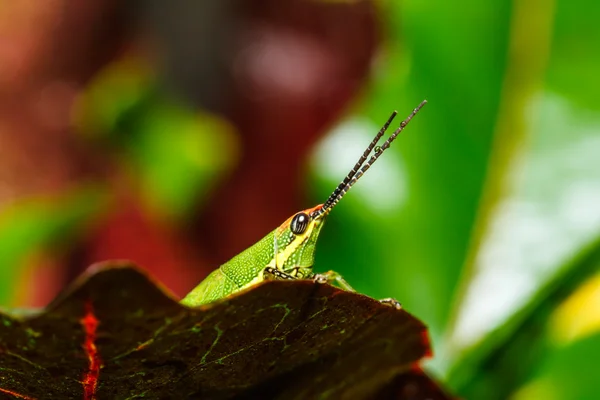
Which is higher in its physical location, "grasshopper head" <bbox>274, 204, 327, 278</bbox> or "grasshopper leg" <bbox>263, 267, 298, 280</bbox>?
"grasshopper head" <bbox>274, 204, 327, 278</bbox>

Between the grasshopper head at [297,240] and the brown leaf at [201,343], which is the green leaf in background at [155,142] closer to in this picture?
the grasshopper head at [297,240]

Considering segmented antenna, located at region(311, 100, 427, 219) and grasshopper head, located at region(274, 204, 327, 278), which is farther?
grasshopper head, located at region(274, 204, 327, 278)

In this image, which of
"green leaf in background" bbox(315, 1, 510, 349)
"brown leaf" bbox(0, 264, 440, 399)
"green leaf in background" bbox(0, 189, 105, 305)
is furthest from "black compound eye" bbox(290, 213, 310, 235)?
"green leaf in background" bbox(0, 189, 105, 305)

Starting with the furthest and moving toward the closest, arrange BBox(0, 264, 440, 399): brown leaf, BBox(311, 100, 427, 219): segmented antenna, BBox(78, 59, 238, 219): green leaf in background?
BBox(78, 59, 238, 219): green leaf in background → BBox(311, 100, 427, 219): segmented antenna → BBox(0, 264, 440, 399): brown leaf

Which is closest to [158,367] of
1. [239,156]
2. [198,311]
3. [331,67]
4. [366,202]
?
[198,311]

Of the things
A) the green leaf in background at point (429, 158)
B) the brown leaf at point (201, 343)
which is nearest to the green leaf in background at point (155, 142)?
the green leaf in background at point (429, 158)

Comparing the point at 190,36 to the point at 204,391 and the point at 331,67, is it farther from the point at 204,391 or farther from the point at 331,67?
the point at 204,391

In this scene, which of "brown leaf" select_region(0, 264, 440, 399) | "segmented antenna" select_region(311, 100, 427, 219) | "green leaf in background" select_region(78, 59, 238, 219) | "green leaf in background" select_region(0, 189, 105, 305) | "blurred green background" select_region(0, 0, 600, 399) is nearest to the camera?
"brown leaf" select_region(0, 264, 440, 399)

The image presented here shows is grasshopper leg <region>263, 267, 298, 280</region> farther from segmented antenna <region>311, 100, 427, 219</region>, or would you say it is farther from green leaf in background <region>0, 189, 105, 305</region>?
green leaf in background <region>0, 189, 105, 305</region>
